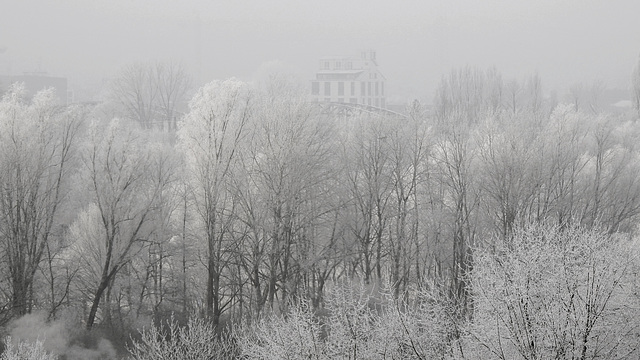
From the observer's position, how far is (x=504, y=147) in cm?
2592

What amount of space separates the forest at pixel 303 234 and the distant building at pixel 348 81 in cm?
5967

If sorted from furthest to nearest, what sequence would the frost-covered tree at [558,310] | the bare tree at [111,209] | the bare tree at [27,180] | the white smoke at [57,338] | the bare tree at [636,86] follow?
1. the bare tree at [636,86]
2. the bare tree at [111,209]
3. the bare tree at [27,180]
4. the white smoke at [57,338]
5. the frost-covered tree at [558,310]

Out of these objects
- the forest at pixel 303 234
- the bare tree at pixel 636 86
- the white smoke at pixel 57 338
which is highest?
the bare tree at pixel 636 86

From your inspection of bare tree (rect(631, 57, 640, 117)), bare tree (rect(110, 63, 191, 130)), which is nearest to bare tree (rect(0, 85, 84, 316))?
bare tree (rect(110, 63, 191, 130))

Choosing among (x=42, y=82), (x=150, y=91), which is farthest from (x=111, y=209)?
(x=42, y=82)

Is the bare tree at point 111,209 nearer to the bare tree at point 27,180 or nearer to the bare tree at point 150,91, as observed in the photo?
the bare tree at point 27,180

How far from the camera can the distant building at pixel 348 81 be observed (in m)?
90.4

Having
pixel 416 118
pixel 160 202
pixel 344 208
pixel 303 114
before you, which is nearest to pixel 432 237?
pixel 344 208

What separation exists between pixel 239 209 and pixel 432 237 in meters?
8.14

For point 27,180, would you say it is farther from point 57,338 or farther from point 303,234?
point 303,234

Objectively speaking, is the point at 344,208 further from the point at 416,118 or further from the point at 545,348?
the point at 545,348

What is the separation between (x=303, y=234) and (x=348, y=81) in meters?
68.9

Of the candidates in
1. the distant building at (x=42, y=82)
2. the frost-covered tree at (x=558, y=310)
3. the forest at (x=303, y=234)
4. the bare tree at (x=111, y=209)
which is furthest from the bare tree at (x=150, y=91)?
the frost-covered tree at (x=558, y=310)

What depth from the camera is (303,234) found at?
23.5m
